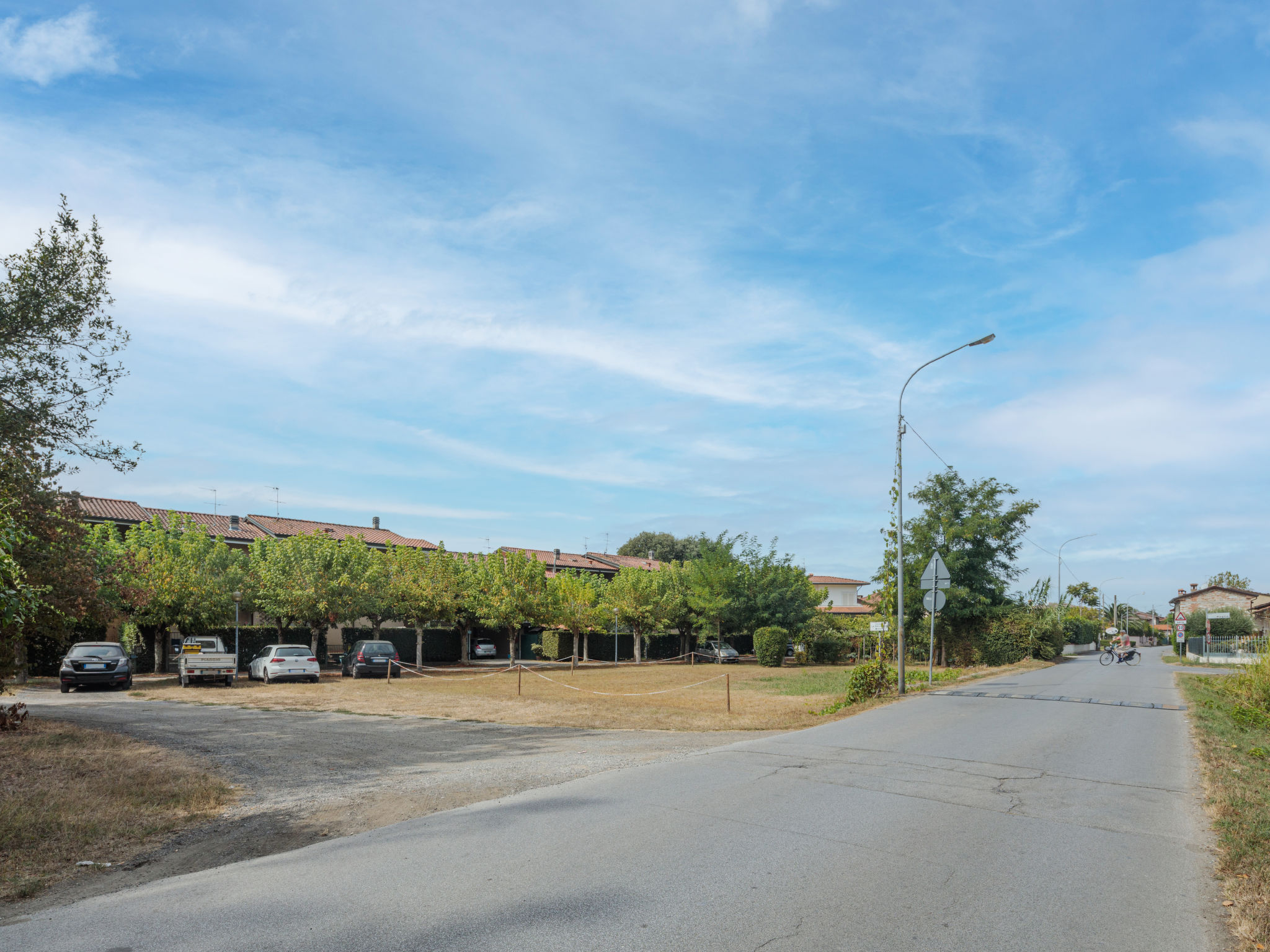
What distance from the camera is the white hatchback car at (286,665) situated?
29.3 m

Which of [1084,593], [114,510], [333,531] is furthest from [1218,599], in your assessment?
[114,510]

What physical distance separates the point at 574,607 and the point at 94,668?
2335 centimetres

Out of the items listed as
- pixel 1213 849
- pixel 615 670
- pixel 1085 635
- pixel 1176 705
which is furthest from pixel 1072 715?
pixel 1085 635

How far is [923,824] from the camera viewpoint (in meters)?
7.05

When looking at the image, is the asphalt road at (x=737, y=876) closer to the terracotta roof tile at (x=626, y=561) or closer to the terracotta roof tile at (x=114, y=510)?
the terracotta roof tile at (x=114, y=510)

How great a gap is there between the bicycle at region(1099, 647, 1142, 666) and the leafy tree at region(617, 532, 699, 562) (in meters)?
52.6

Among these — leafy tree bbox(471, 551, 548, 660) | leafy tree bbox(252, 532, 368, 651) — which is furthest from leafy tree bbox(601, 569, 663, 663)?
leafy tree bbox(252, 532, 368, 651)

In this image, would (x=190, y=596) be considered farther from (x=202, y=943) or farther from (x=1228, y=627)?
(x=1228, y=627)

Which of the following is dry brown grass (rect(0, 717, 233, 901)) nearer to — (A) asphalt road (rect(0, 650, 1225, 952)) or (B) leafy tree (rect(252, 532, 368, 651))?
(A) asphalt road (rect(0, 650, 1225, 952))

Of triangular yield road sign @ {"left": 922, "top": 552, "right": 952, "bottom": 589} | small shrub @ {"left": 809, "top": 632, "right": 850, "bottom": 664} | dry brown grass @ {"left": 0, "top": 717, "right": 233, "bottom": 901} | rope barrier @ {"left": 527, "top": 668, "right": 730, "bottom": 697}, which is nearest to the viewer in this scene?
dry brown grass @ {"left": 0, "top": 717, "right": 233, "bottom": 901}

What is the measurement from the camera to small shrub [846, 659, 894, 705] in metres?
18.3

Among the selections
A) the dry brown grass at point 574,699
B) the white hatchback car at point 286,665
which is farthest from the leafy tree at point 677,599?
the white hatchback car at point 286,665

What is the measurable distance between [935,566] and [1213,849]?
48.1 ft

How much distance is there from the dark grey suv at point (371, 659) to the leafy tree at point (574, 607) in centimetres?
1102
